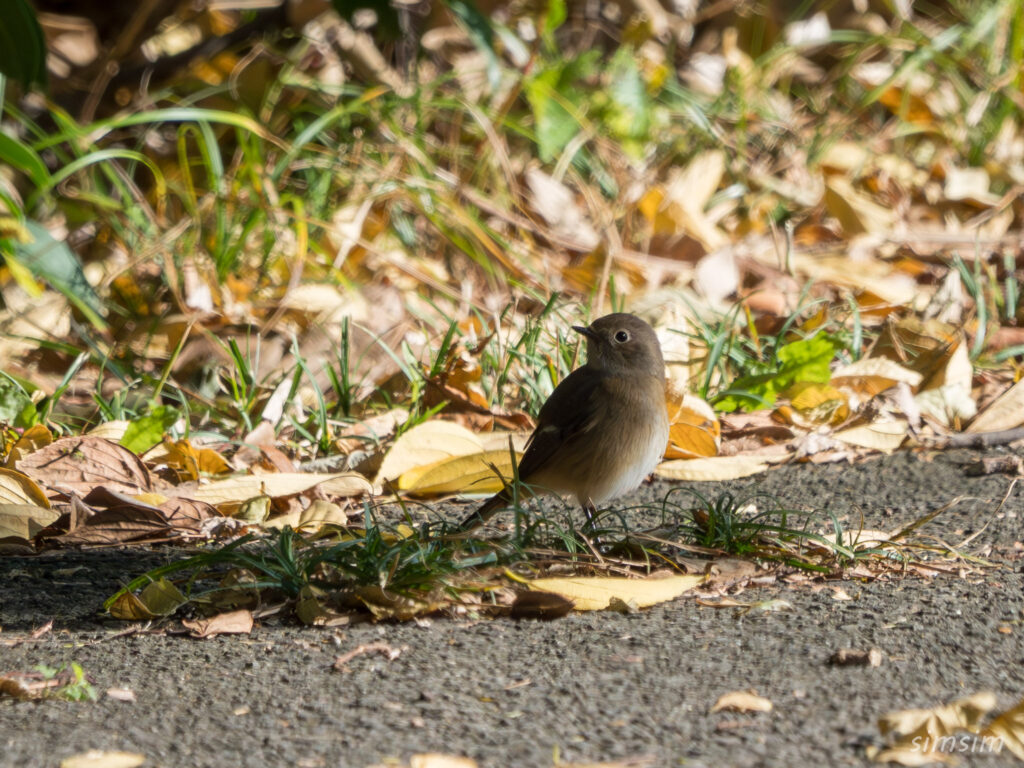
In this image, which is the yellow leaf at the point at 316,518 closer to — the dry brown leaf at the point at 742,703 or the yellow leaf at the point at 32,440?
the yellow leaf at the point at 32,440

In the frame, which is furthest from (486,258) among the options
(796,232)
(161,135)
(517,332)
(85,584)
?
(85,584)

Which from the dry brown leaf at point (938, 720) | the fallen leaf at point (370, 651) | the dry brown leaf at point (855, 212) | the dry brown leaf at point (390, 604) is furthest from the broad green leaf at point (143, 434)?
the dry brown leaf at point (855, 212)

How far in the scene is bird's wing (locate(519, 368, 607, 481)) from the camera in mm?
3785

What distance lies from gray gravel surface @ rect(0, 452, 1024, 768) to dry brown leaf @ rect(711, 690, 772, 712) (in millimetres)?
21

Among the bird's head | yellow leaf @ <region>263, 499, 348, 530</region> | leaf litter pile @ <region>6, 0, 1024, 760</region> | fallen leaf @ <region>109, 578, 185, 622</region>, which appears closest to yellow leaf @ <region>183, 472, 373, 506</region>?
leaf litter pile @ <region>6, 0, 1024, 760</region>

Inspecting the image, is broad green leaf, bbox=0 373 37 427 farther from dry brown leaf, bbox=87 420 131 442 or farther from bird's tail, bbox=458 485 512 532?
bird's tail, bbox=458 485 512 532

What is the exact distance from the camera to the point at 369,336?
5.02 meters

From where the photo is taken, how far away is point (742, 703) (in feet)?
7.50

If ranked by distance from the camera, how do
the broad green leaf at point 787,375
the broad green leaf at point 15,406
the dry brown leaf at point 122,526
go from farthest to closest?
the broad green leaf at point 787,375 → the broad green leaf at point 15,406 → the dry brown leaf at point 122,526

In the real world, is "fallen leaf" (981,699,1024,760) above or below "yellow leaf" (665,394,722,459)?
above

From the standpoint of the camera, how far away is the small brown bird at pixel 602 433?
12.3 ft

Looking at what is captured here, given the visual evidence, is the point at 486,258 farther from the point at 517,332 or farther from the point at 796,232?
the point at 796,232

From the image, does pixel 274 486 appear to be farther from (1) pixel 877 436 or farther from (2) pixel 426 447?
(1) pixel 877 436

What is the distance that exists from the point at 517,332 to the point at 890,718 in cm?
308
